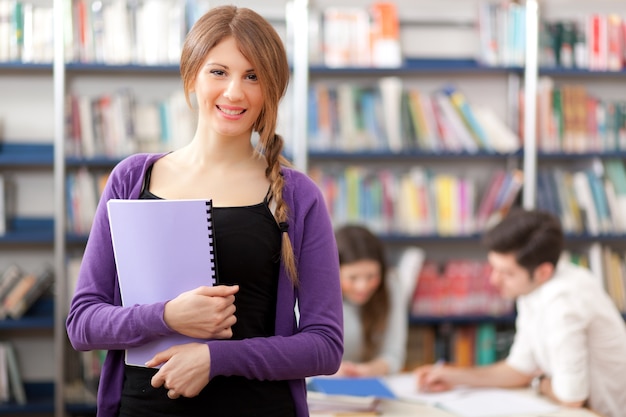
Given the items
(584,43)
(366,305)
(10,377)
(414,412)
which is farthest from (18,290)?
(584,43)

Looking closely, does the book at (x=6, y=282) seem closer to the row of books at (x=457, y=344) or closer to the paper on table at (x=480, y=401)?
the row of books at (x=457, y=344)

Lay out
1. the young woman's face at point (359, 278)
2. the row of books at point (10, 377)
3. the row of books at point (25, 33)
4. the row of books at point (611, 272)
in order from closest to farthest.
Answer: the young woman's face at point (359, 278), the row of books at point (25, 33), the row of books at point (10, 377), the row of books at point (611, 272)

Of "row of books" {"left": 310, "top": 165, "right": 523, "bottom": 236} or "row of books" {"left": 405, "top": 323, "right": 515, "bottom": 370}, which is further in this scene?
"row of books" {"left": 405, "top": 323, "right": 515, "bottom": 370}

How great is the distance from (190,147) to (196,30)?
18cm

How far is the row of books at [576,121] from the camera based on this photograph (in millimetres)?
4273

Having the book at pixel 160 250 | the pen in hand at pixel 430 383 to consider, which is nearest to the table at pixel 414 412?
the pen in hand at pixel 430 383

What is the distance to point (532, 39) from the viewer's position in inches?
167

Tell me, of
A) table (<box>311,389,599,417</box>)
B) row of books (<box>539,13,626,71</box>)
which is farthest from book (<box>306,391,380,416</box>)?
row of books (<box>539,13,626,71</box>)

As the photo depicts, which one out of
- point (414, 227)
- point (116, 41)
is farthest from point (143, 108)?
point (414, 227)

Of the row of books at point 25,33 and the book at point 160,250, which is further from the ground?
the row of books at point 25,33

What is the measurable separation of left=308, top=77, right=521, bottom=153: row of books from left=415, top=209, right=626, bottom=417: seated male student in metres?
1.48

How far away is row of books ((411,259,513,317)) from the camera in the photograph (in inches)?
168

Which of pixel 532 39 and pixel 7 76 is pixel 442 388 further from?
pixel 7 76

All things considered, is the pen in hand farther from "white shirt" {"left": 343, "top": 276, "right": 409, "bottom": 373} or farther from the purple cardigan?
the purple cardigan
